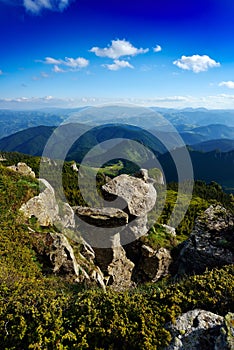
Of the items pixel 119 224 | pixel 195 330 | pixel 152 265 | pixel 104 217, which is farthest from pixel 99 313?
pixel 119 224

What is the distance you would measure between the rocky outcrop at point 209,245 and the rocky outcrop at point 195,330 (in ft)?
27.0

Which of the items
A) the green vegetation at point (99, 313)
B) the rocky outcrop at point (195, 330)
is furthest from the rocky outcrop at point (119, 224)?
the rocky outcrop at point (195, 330)

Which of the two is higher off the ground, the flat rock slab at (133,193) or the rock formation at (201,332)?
the rock formation at (201,332)

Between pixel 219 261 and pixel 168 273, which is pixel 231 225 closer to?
A: pixel 219 261

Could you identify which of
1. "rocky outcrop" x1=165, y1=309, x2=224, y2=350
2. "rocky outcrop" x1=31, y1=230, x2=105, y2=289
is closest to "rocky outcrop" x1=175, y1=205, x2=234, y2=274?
"rocky outcrop" x1=31, y1=230, x2=105, y2=289

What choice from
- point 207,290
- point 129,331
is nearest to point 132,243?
point 207,290

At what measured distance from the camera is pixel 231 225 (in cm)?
1605

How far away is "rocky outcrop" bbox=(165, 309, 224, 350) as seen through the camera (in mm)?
5438

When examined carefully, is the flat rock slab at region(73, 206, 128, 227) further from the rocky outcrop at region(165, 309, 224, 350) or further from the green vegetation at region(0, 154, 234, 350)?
the rocky outcrop at region(165, 309, 224, 350)

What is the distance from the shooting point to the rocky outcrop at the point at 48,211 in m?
16.2

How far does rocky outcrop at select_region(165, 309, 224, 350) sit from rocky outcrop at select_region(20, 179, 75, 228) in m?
12.2

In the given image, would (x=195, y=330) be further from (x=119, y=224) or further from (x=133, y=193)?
(x=133, y=193)

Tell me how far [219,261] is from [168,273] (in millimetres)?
5277

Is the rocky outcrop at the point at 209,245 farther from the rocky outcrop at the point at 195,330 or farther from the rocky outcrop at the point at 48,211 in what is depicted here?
the rocky outcrop at the point at 48,211
